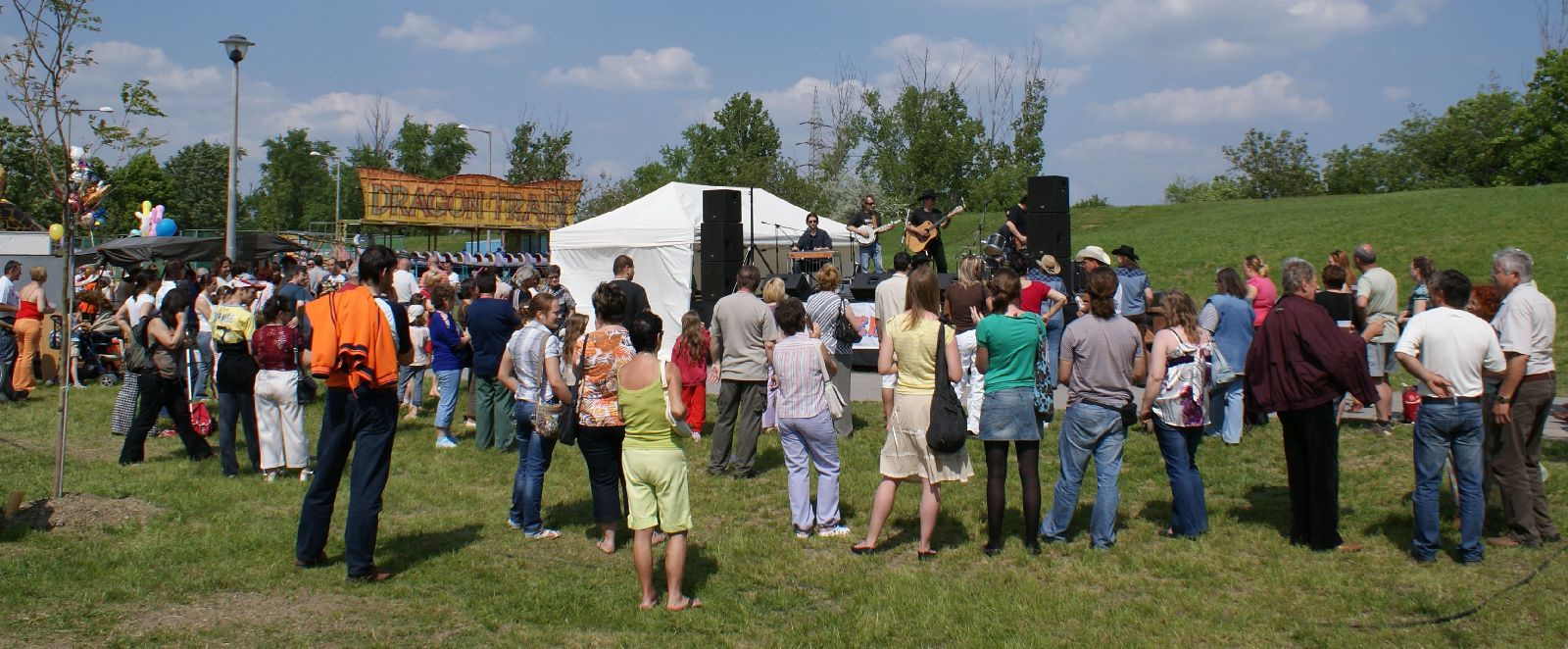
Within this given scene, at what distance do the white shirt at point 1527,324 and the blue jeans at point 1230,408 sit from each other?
9.14ft

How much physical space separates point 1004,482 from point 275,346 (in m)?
5.15

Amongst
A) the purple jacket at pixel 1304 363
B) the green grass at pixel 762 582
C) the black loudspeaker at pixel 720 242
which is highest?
the black loudspeaker at pixel 720 242

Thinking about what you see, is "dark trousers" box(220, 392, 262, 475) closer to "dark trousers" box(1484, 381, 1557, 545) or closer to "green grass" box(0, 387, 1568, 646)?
"green grass" box(0, 387, 1568, 646)

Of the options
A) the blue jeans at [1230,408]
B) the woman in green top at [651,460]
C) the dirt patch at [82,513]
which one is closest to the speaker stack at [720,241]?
the blue jeans at [1230,408]

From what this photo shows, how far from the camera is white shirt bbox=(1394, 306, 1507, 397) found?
215 inches

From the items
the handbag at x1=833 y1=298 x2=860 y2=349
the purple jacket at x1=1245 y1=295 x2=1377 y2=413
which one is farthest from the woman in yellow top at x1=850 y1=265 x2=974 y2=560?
the handbag at x1=833 y1=298 x2=860 y2=349

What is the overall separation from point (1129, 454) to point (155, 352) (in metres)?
7.50

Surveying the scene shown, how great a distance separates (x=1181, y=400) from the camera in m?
5.94

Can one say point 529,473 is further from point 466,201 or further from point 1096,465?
point 466,201

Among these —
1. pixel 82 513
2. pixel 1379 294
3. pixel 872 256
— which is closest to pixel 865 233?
pixel 872 256

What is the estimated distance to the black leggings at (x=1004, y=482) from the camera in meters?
5.80

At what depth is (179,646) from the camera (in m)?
4.50

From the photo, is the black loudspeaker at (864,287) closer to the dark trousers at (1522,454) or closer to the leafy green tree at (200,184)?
the dark trousers at (1522,454)

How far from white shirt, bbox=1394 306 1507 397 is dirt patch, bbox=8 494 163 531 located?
7297mm
